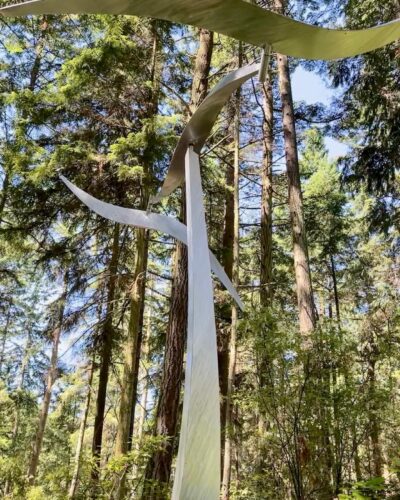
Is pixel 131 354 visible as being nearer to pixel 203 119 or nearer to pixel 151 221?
pixel 151 221

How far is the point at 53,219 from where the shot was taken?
7.91 m

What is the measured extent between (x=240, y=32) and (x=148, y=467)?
4267 millimetres

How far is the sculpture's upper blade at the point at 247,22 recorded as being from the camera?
2.43 metres

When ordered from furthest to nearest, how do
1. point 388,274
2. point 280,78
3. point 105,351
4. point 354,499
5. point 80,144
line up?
point 388,274 < point 280,78 < point 105,351 < point 80,144 < point 354,499

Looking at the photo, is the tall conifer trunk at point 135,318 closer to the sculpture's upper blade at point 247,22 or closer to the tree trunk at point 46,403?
the tree trunk at point 46,403

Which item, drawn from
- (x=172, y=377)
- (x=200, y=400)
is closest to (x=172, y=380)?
(x=172, y=377)

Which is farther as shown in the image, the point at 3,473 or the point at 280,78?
the point at 280,78

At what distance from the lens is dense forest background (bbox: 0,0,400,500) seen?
4.60 meters

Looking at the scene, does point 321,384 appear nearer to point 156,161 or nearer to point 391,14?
point 156,161

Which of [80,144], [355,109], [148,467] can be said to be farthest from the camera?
[355,109]

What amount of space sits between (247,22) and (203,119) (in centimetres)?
97

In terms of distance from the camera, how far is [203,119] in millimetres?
3373

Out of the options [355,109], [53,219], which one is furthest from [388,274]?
[53,219]

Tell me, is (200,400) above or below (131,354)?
below
